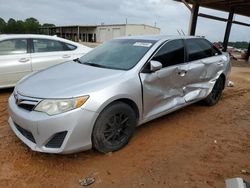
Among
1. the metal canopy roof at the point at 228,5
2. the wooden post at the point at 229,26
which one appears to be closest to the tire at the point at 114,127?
the metal canopy roof at the point at 228,5

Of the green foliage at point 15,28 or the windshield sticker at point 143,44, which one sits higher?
the windshield sticker at point 143,44

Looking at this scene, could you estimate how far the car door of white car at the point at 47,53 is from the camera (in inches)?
234

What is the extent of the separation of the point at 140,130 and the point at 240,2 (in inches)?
499

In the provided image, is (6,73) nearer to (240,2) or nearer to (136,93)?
(136,93)

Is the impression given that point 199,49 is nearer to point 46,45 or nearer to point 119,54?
point 119,54

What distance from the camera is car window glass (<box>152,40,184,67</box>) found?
12.8 feet

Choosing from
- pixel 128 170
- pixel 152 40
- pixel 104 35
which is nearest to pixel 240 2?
pixel 152 40

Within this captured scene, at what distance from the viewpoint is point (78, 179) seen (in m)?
2.78

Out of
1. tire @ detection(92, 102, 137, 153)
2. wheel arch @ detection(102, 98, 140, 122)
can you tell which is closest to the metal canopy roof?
wheel arch @ detection(102, 98, 140, 122)

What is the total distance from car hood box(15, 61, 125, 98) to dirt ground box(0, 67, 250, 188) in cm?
83

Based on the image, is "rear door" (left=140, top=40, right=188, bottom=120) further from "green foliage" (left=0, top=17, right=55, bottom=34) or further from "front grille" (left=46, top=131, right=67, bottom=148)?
"green foliage" (left=0, top=17, right=55, bottom=34)

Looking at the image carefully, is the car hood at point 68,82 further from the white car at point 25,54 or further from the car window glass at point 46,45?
the car window glass at point 46,45

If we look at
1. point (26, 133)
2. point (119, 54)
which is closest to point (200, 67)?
point (119, 54)

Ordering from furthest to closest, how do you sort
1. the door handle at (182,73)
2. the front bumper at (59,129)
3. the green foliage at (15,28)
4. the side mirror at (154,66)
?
the green foliage at (15,28), the door handle at (182,73), the side mirror at (154,66), the front bumper at (59,129)
